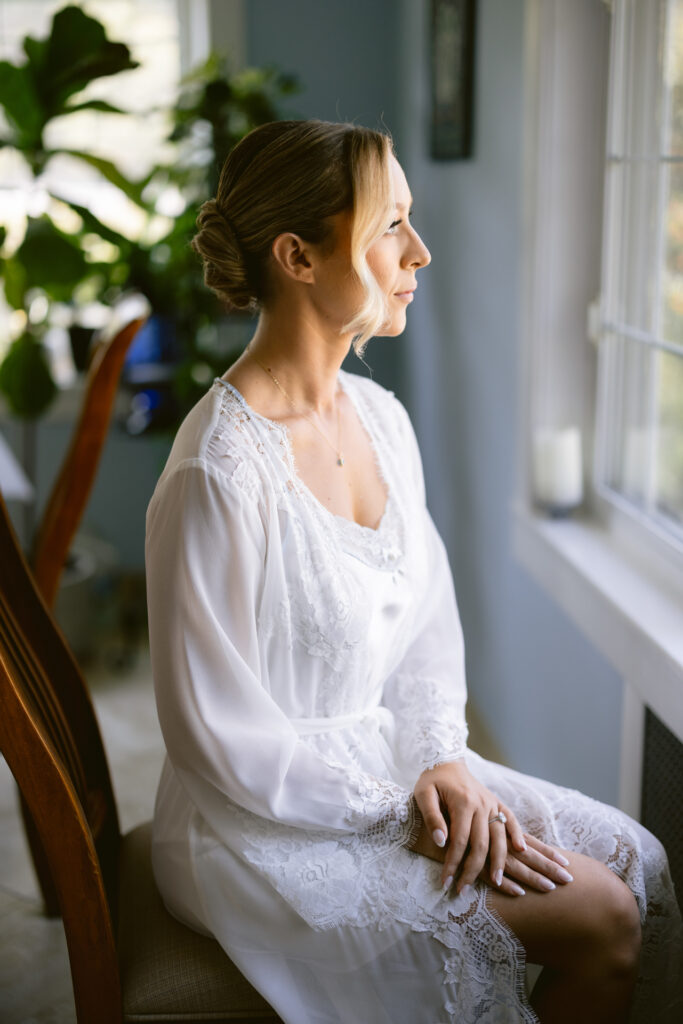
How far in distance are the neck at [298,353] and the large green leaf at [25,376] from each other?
1556 millimetres

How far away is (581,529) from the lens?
200 cm

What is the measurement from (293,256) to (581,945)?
810 millimetres

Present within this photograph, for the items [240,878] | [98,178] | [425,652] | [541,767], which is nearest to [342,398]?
[425,652]

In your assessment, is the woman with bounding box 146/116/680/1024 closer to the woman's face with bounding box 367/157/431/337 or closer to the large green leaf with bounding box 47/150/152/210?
the woman's face with bounding box 367/157/431/337

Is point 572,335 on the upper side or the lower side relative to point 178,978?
upper

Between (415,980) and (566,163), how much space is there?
1.46 m

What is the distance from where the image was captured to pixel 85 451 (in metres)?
1.81

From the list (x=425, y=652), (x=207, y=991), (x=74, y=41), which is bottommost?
(x=207, y=991)

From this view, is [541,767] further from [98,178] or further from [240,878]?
[98,178]

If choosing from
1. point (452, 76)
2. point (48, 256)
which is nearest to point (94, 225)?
point (48, 256)

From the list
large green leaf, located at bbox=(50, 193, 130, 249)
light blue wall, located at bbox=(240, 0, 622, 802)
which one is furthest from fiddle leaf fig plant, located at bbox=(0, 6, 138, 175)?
light blue wall, located at bbox=(240, 0, 622, 802)

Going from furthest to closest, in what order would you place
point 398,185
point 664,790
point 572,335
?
point 572,335 < point 664,790 < point 398,185

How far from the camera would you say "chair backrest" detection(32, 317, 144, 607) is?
5.85ft

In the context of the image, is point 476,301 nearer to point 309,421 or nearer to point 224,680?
point 309,421
